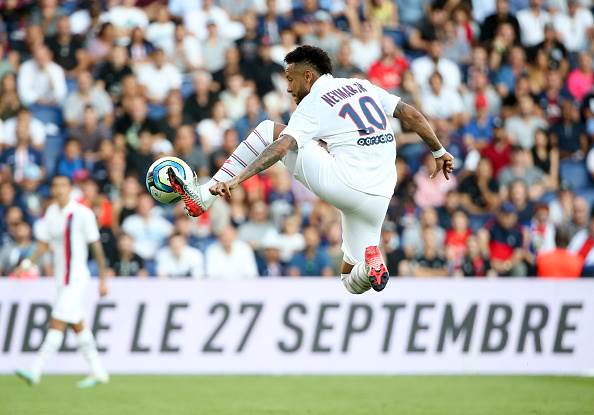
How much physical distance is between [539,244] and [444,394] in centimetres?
443

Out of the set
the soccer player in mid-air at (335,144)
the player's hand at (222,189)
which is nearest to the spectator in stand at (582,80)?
the soccer player in mid-air at (335,144)

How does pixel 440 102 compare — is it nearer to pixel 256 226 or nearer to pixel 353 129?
pixel 256 226

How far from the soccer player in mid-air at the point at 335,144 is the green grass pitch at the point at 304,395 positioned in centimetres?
264

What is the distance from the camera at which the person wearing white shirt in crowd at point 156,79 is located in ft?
59.4

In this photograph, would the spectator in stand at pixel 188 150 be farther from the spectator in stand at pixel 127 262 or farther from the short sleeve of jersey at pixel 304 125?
the short sleeve of jersey at pixel 304 125

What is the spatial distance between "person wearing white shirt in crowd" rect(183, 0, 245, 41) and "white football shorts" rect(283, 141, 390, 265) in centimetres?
954

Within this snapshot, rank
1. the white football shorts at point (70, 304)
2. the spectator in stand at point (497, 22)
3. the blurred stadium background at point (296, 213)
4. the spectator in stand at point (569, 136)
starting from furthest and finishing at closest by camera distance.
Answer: the spectator in stand at point (497, 22) < the spectator in stand at point (569, 136) < the blurred stadium background at point (296, 213) < the white football shorts at point (70, 304)

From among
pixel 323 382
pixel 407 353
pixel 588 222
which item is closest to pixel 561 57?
pixel 588 222

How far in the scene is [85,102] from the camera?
57.6ft

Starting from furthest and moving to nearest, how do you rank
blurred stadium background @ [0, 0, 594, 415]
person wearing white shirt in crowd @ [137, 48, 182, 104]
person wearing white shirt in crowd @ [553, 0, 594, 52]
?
1. person wearing white shirt in crowd @ [553, 0, 594, 52]
2. person wearing white shirt in crowd @ [137, 48, 182, 104]
3. blurred stadium background @ [0, 0, 594, 415]

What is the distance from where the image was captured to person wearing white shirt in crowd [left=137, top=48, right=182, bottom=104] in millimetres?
18094

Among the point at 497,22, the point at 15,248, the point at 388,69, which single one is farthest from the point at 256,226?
the point at 497,22

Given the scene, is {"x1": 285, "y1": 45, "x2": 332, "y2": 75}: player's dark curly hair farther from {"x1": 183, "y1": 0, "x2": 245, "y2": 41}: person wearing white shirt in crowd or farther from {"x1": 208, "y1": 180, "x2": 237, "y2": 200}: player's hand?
{"x1": 183, "y1": 0, "x2": 245, "y2": 41}: person wearing white shirt in crowd

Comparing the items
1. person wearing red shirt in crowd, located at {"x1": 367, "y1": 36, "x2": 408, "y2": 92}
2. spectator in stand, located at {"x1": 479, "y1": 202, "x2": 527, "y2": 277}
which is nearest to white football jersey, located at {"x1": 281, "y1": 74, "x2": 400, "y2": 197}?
spectator in stand, located at {"x1": 479, "y1": 202, "x2": 527, "y2": 277}
